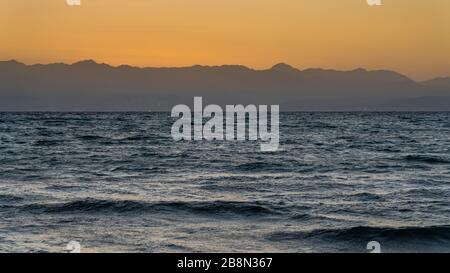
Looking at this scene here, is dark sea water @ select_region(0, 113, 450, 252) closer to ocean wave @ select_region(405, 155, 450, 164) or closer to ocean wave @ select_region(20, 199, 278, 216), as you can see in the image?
ocean wave @ select_region(20, 199, 278, 216)

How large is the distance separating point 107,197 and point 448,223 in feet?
32.8

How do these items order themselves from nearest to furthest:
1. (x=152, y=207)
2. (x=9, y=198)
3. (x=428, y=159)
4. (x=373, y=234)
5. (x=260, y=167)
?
(x=373, y=234)
(x=152, y=207)
(x=9, y=198)
(x=260, y=167)
(x=428, y=159)

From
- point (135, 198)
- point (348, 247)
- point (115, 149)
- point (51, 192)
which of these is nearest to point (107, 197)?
point (135, 198)

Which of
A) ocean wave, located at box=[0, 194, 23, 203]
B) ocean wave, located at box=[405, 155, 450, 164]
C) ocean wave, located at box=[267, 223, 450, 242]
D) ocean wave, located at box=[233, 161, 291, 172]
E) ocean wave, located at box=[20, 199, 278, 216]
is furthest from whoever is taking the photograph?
ocean wave, located at box=[405, 155, 450, 164]

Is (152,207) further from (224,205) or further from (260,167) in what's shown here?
(260,167)

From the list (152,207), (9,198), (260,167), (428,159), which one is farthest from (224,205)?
(428,159)

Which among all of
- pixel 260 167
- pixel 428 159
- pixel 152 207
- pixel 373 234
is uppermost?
pixel 152 207

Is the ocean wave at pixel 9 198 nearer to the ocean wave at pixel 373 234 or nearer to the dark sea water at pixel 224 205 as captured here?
the dark sea water at pixel 224 205

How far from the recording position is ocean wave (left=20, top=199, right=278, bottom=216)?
631 inches

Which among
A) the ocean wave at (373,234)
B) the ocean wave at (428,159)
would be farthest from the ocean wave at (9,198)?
the ocean wave at (428,159)

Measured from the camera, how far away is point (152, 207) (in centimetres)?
1653

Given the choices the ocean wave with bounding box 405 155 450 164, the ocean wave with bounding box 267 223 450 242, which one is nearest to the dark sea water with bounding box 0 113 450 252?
the ocean wave with bounding box 267 223 450 242

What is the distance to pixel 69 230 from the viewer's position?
13.5 meters
